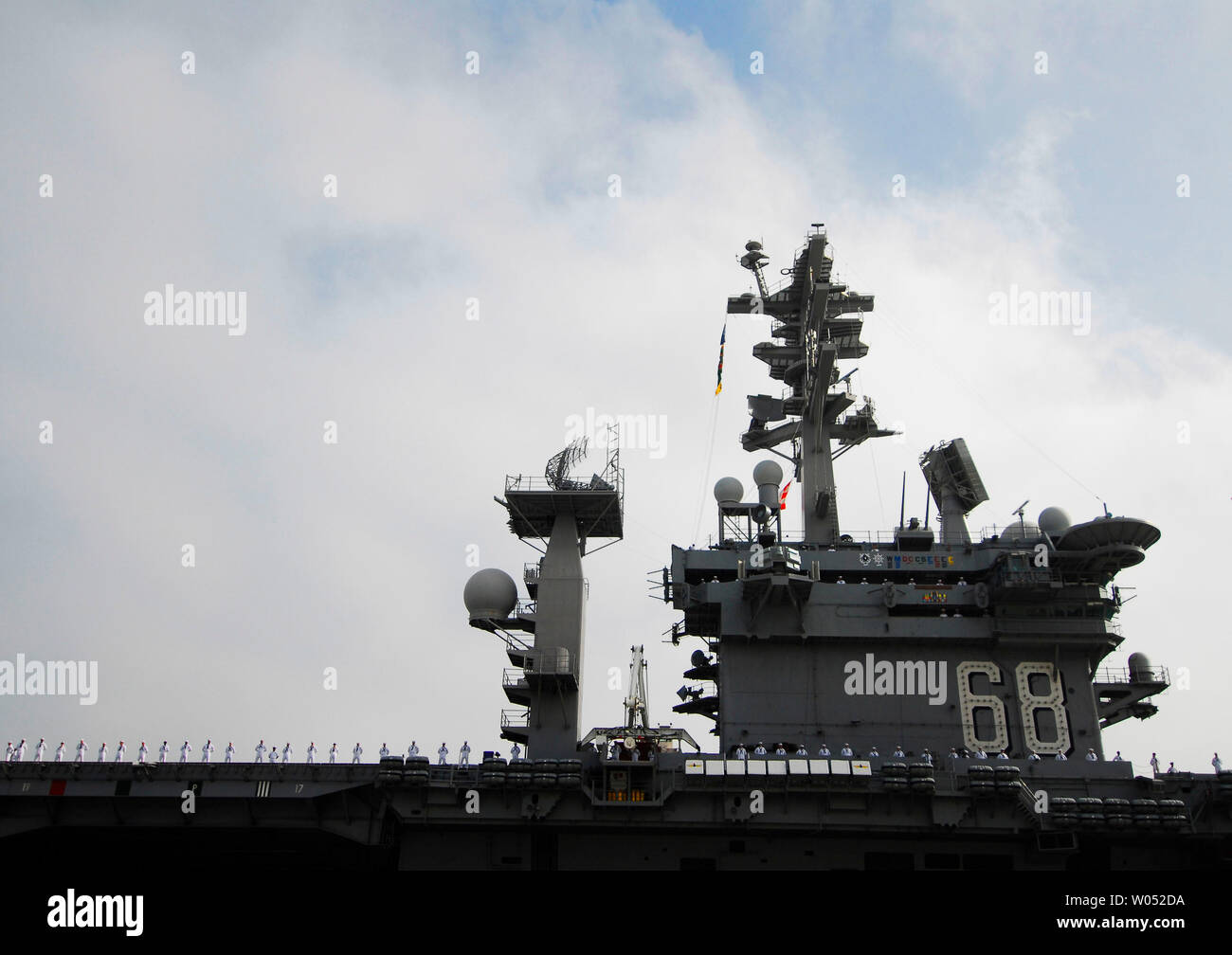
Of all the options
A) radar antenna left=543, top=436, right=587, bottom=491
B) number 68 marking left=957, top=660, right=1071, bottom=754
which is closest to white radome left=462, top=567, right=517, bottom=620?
radar antenna left=543, top=436, right=587, bottom=491

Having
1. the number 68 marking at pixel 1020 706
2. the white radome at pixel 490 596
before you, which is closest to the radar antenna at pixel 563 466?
the white radome at pixel 490 596

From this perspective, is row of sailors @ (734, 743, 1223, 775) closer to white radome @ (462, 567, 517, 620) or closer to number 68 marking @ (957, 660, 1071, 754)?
number 68 marking @ (957, 660, 1071, 754)

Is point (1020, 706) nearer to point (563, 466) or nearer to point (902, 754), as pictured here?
point (902, 754)

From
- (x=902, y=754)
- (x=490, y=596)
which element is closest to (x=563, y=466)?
(x=490, y=596)

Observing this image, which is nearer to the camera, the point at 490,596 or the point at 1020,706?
the point at 1020,706

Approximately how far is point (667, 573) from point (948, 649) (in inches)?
293

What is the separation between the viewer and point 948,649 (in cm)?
2527

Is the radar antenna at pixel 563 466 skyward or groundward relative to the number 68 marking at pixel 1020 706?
skyward

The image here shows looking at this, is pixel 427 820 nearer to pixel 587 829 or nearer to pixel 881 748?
pixel 587 829

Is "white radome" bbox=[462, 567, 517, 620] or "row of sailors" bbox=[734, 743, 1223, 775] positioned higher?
"white radome" bbox=[462, 567, 517, 620]

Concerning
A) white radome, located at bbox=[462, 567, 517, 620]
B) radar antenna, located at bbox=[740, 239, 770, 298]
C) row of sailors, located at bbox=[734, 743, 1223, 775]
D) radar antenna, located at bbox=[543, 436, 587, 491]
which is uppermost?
radar antenna, located at bbox=[740, 239, 770, 298]

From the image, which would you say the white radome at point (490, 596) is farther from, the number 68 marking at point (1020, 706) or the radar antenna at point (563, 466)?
the number 68 marking at point (1020, 706)

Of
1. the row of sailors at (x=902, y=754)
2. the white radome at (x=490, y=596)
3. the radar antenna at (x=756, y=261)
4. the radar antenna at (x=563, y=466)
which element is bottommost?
the row of sailors at (x=902, y=754)
